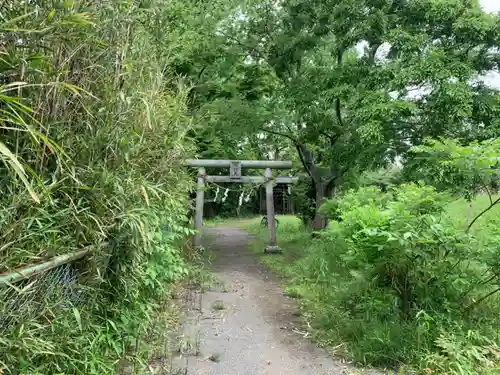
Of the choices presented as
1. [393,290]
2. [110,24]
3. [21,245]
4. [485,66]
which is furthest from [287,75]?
[21,245]

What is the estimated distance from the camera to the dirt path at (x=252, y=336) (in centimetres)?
308

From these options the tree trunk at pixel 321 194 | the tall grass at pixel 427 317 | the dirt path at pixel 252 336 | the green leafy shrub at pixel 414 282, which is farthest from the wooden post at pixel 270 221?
the green leafy shrub at pixel 414 282

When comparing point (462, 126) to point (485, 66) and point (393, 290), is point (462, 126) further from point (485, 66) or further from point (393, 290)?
point (393, 290)

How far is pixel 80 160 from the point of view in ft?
6.51

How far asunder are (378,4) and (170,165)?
5.44 metres

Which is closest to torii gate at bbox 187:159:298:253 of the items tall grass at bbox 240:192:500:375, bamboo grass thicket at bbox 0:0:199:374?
tall grass at bbox 240:192:500:375

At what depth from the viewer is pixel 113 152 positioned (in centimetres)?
211

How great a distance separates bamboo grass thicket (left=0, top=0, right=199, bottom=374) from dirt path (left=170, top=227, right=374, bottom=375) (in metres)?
0.80

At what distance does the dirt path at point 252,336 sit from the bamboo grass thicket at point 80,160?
0.80m

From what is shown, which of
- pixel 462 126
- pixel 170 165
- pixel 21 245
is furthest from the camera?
pixel 462 126

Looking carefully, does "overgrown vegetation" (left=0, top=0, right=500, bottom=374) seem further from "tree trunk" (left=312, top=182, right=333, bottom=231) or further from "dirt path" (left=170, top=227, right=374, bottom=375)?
"tree trunk" (left=312, top=182, right=333, bottom=231)

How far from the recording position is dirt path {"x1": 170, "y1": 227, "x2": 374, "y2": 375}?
10.1ft

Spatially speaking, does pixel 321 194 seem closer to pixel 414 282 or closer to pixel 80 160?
pixel 414 282

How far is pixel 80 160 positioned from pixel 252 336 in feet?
8.34
